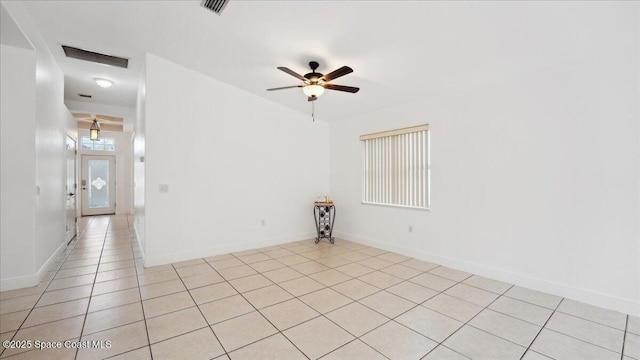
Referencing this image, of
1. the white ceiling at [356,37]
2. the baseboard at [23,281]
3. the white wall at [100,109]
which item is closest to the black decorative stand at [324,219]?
the white ceiling at [356,37]

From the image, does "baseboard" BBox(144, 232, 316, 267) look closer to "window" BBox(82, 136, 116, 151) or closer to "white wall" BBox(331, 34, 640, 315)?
"white wall" BBox(331, 34, 640, 315)

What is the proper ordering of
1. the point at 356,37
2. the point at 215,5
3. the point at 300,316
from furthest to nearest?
Answer: the point at 356,37
the point at 215,5
the point at 300,316

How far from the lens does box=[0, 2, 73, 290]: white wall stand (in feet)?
10.0

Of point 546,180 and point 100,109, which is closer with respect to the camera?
point 546,180

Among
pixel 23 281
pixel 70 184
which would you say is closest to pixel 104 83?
pixel 70 184

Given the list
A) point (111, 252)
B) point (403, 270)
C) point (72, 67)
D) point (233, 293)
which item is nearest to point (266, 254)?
point (233, 293)

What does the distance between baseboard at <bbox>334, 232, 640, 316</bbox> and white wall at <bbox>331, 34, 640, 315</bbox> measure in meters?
0.01

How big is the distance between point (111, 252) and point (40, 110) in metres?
2.47

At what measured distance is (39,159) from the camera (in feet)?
11.1

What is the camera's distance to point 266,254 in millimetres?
4617

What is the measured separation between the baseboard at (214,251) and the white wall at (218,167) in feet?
0.05

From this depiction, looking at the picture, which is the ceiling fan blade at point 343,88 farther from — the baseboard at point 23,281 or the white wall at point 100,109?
the white wall at point 100,109

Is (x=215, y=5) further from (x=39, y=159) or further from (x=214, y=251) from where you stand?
(x=214, y=251)

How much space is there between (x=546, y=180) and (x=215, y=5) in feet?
13.4
